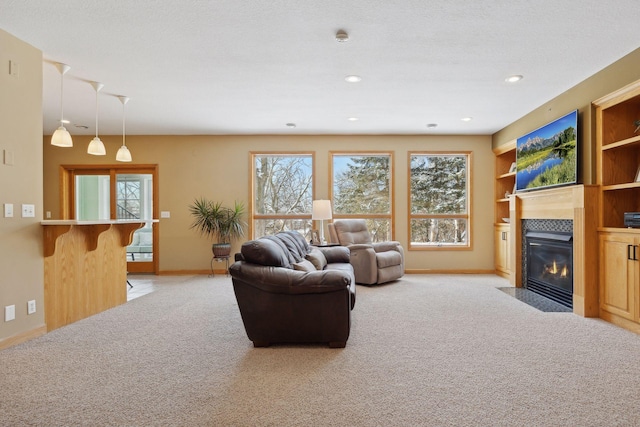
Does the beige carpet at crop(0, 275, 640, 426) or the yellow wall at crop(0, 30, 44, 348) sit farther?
the yellow wall at crop(0, 30, 44, 348)

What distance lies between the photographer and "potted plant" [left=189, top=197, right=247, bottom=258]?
6.16 meters

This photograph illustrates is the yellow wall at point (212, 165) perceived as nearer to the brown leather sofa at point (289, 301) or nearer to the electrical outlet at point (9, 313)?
the electrical outlet at point (9, 313)

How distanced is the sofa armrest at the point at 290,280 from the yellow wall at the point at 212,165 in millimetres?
3870

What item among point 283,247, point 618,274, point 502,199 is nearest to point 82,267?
point 283,247

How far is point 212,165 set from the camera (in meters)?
6.62

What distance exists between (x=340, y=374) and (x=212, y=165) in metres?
5.11

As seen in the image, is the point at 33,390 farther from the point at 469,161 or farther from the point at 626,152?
the point at 469,161

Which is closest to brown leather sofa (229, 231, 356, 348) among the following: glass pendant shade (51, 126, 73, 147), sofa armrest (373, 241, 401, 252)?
glass pendant shade (51, 126, 73, 147)

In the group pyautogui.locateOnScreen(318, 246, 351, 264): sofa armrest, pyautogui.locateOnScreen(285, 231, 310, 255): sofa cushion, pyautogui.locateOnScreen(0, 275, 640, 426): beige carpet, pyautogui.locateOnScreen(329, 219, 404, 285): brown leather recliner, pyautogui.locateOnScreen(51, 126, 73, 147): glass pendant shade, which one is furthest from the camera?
pyautogui.locateOnScreen(329, 219, 404, 285): brown leather recliner

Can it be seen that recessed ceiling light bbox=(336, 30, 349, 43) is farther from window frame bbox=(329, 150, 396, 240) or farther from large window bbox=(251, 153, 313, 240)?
large window bbox=(251, 153, 313, 240)

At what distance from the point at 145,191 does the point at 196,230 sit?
121 centimetres

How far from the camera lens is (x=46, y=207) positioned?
6633 millimetres

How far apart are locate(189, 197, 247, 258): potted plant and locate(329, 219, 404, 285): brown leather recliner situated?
67.7 inches

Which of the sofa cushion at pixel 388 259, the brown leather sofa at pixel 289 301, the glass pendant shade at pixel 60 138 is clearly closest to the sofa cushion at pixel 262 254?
the brown leather sofa at pixel 289 301
